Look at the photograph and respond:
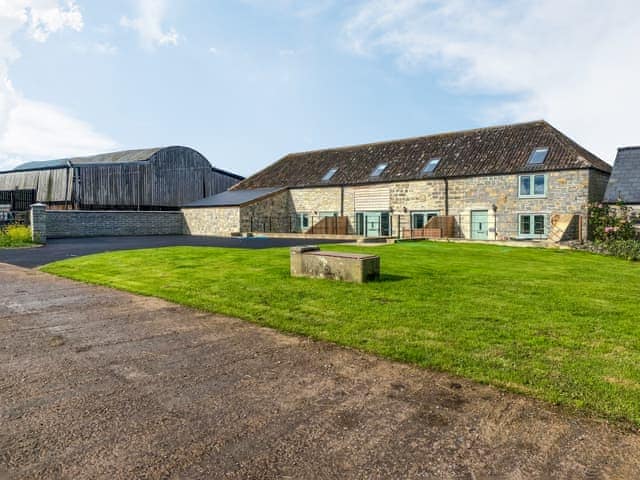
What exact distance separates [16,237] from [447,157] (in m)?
25.5

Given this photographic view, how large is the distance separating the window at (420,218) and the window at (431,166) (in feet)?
9.50

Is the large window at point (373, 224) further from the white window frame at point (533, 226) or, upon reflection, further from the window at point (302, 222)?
the white window frame at point (533, 226)

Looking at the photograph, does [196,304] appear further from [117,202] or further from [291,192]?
[117,202]

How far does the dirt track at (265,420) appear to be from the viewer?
2574 millimetres

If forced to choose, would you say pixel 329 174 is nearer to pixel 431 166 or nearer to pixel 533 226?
pixel 431 166

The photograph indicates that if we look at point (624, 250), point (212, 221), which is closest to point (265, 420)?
point (624, 250)

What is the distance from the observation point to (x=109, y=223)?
103ft

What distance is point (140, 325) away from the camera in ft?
19.2

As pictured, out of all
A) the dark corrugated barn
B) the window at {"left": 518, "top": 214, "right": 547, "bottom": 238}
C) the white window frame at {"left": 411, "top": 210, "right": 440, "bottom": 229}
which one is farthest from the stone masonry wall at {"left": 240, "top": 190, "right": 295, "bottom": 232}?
the window at {"left": 518, "top": 214, "right": 547, "bottom": 238}

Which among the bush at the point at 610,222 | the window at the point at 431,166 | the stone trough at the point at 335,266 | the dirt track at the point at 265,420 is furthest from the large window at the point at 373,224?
the dirt track at the point at 265,420

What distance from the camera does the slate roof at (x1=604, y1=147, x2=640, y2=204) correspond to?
21016 mm

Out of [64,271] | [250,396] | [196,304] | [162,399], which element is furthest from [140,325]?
[64,271]

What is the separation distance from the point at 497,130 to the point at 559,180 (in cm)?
707

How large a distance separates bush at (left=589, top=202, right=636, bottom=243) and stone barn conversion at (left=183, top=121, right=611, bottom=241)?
23.6 inches
